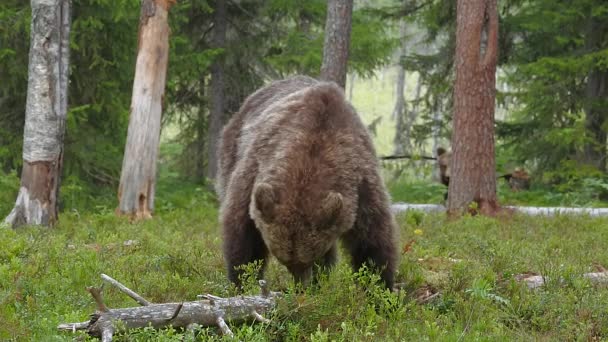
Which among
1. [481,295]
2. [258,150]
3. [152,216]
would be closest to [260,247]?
[258,150]

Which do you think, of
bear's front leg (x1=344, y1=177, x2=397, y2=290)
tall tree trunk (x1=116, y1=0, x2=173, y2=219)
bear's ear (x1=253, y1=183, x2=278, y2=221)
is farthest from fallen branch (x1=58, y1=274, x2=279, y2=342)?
tall tree trunk (x1=116, y1=0, x2=173, y2=219)

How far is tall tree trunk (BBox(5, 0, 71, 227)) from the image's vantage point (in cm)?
1069

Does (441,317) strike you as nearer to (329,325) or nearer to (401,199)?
(329,325)

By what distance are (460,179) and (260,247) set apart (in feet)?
Answer: 24.7

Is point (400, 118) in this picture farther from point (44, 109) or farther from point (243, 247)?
point (243, 247)

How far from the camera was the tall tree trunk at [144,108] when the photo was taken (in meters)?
13.1

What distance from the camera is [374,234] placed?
20.7ft

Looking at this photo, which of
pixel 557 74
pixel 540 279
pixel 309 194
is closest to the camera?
pixel 309 194

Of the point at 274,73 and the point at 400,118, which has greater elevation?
the point at 274,73

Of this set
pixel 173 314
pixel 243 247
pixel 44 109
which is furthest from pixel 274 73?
pixel 173 314

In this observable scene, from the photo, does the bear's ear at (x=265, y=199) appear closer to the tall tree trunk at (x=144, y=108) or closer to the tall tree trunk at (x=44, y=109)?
the tall tree trunk at (x=44, y=109)

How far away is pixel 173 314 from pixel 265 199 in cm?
106

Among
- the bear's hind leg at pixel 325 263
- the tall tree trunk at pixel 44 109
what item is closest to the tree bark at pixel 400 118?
the tall tree trunk at pixel 44 109

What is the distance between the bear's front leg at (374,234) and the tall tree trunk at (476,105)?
691 centimetres
